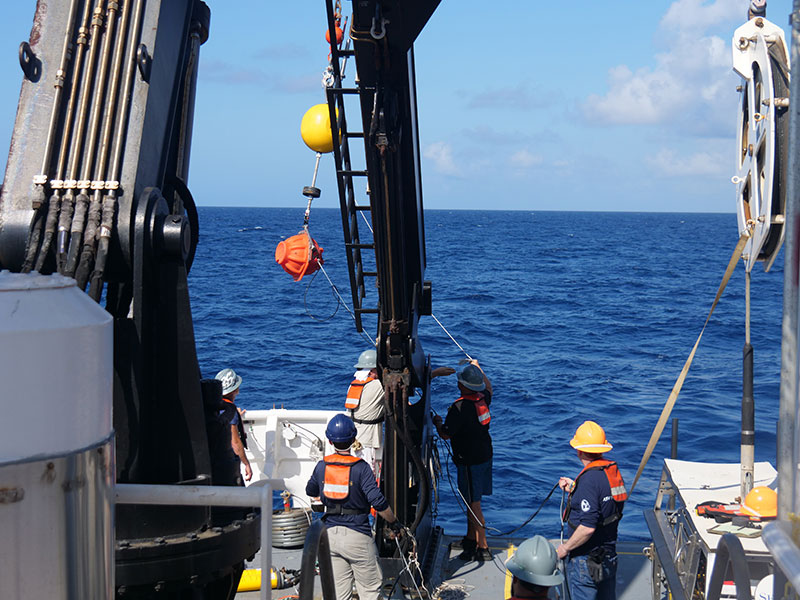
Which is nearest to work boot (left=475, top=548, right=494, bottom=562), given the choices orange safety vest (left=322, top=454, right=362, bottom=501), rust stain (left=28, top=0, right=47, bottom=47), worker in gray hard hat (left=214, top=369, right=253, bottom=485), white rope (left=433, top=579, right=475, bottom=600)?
white rope (left=433, top=579, right=475, bottom=600)

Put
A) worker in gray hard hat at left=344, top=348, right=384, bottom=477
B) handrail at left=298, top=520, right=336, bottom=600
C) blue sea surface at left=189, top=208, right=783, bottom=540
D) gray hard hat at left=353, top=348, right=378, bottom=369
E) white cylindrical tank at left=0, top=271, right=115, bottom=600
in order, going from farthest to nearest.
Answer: blue sea surface at left=189, top=208, right=783, bottom=540
gray hard hat at left=353, top=348, right=378, bottom=369
worker in gray hard hat at left=344, top=348, right=384, bottom=477
handrail at left=298, top=520, right=336, bottom=600
white cylindrical tank at left=0, top=271, right=115, bottom=600

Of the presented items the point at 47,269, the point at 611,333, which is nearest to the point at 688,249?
the point at 611,333

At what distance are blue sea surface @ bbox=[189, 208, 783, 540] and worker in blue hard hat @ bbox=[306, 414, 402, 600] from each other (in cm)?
210

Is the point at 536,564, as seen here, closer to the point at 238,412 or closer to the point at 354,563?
the point at 354,563

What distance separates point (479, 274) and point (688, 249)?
31.1 m

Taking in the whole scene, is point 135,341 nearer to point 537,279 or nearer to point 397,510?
point 397,510

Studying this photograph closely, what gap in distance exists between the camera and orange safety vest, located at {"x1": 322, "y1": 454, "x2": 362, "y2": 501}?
618 centimetres

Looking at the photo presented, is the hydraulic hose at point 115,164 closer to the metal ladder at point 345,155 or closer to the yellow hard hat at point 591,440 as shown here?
the metal ladder at point 345,155

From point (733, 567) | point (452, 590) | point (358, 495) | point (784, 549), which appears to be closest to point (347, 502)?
point (358, 495)

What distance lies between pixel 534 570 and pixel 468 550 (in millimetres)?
3476

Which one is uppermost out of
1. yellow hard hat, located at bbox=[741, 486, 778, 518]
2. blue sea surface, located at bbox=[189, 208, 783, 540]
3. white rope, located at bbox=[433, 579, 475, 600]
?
yellow hard hat, located at bbox=[741, 486, 778, 518]

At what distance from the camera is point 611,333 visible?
30.8m

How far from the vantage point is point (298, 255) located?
8562 mm

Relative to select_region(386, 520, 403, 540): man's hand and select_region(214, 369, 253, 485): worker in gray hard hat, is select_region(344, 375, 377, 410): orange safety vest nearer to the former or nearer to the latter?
select_region(214, 369, 253, 485): worker in gray hard hat
